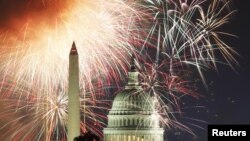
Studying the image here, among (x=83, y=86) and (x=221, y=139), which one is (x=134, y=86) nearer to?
(x=83, y=86)

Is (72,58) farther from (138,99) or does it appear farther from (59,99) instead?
(138,99)

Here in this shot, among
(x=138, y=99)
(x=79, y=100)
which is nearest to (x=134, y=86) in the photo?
(x=138, y=99)

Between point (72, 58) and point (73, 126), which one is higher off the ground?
point (72, 58)

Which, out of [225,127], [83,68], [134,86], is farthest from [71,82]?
[134,86]

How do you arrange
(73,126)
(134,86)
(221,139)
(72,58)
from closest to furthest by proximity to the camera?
1. (221,139)
2. (72,58)
3. (73,126)
4. (134,86)

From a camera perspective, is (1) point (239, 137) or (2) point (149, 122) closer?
(1) point (239, 137)

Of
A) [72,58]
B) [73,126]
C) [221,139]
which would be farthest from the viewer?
[73,126]
